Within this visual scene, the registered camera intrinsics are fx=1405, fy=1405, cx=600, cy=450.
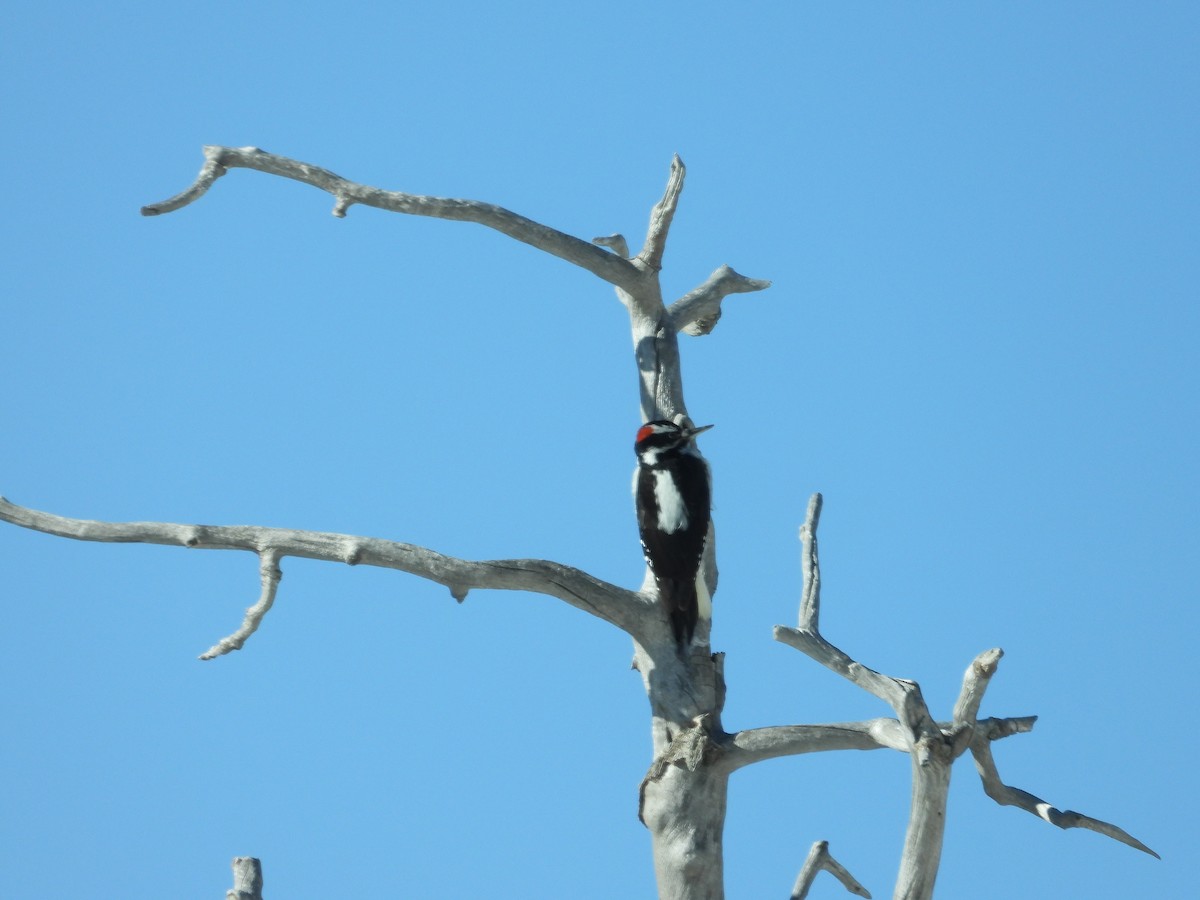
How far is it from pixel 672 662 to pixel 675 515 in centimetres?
61

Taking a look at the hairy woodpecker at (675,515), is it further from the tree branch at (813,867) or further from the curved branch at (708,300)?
the tree branch at (813,867)

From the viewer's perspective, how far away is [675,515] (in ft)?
18.4

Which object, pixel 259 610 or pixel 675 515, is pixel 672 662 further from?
pixel 259 610

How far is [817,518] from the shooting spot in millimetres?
5324

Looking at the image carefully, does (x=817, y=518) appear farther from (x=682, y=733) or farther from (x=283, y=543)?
(x=283, y=543)

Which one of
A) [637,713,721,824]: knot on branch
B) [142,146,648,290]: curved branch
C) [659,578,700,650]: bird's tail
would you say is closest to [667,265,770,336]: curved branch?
[142,146,648,290]: curved branch

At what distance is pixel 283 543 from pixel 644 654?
57.8 inches

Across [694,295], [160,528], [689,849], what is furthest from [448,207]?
[689,849]

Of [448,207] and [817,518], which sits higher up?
[448,207]

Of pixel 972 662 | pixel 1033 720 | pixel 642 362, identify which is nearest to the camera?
pixel 972 662

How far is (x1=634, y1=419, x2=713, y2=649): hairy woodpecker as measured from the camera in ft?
17.7

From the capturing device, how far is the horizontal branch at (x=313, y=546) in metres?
4.83

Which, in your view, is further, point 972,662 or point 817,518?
point 817,518

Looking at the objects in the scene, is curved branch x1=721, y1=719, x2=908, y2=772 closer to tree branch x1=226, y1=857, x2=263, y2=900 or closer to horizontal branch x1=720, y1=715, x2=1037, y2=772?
horizontal branch x1=720, y1=715, x2=1037, y2=772
